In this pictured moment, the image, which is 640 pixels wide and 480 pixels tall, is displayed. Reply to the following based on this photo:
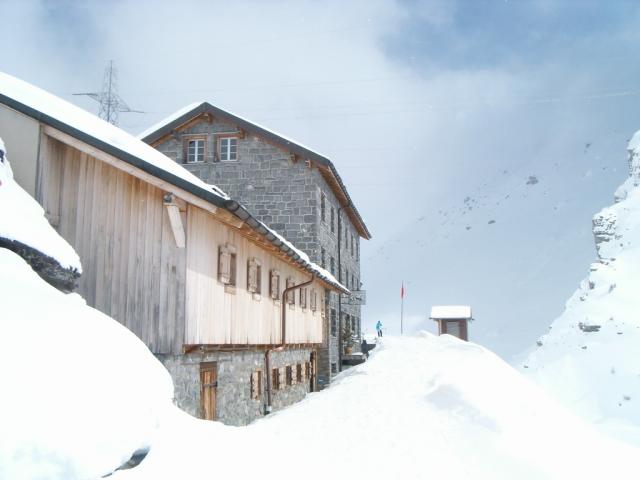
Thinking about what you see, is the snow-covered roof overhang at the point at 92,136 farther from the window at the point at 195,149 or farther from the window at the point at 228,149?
the window at the point at 195,149

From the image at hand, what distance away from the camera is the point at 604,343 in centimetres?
3528

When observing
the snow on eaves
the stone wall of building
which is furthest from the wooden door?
the snow on eaves

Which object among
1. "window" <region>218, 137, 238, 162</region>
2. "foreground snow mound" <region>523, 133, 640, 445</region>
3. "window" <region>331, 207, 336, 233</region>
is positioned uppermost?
"window" <region>218, 137, 238, 162</region>

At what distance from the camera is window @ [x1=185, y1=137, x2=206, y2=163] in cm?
2147

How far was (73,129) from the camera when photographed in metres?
8.80

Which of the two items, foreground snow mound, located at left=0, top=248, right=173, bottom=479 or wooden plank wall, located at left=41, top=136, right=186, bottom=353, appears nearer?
foreground snow mound, located at left=0, top=248, right=173, bottom=479

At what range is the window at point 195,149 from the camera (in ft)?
70.4

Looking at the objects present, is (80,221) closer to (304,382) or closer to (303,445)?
(303,445)

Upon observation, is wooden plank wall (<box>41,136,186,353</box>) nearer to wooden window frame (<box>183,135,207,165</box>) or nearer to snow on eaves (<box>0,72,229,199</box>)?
snow on eaves (<box>0,72,229,199</box>)

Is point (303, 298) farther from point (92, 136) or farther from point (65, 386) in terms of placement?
point (65, 386)

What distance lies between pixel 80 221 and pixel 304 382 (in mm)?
12426

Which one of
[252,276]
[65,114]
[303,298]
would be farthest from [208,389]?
[303,298]

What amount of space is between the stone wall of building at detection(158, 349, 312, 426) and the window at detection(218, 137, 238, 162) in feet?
25.8

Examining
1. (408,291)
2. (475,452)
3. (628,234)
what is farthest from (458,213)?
(475,452)
